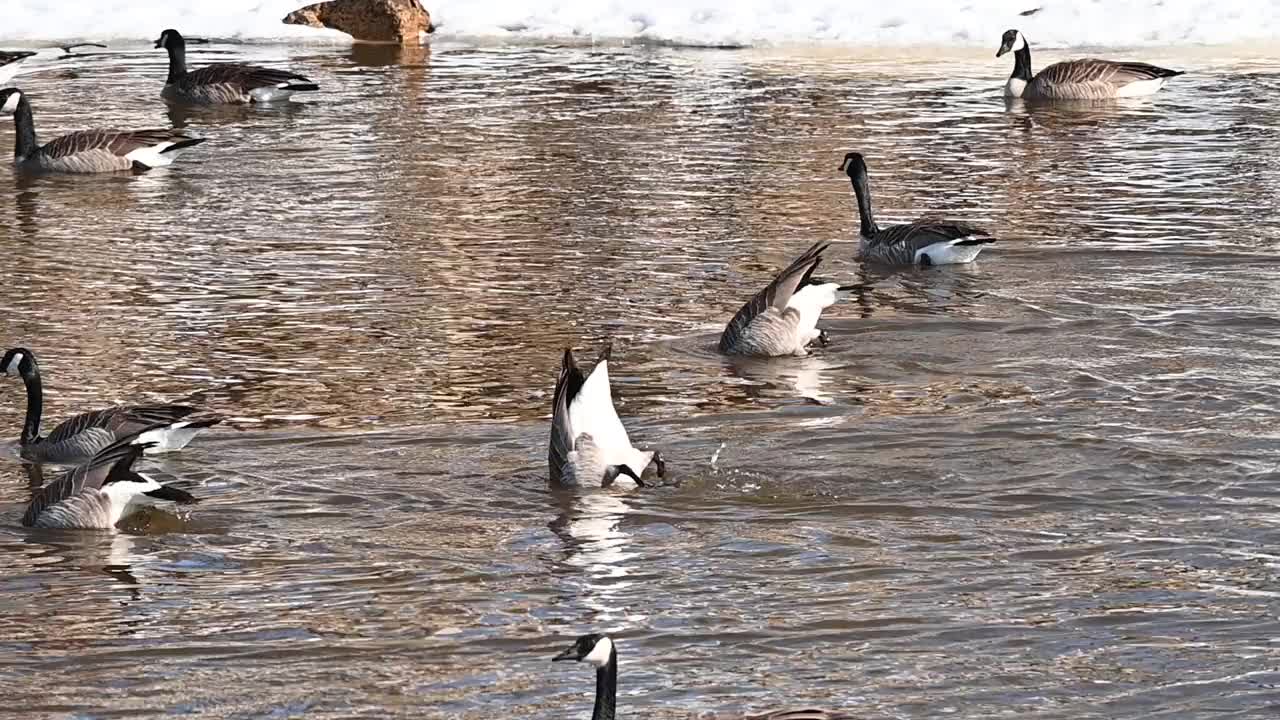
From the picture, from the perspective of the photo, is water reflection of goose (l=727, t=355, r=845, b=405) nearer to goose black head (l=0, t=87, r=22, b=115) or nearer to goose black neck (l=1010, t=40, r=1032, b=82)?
goose black head (l=0, t=87, r=22, b=115)

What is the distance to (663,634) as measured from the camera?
291 inches

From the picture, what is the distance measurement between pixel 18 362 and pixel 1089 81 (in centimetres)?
1485

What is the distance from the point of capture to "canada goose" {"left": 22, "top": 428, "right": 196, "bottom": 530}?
8898mm

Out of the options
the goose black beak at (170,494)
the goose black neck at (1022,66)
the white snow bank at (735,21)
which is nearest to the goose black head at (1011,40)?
the goose black neck at (1022,66)

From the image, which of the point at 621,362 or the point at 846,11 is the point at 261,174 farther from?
the point at 846,11

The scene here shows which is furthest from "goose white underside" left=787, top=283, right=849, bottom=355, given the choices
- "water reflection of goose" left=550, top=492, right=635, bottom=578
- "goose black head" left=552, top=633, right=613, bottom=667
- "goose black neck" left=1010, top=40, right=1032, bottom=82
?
"goose black neck" left=1010, top=40, right=1032, bottom=82

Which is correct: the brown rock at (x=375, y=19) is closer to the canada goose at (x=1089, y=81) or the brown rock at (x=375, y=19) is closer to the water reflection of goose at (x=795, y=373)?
the canada goose at (x=1089, y=81)

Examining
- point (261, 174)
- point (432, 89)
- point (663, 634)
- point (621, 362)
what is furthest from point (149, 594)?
Answer: point (432, 89)

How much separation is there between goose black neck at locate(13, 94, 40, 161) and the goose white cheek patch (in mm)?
14387

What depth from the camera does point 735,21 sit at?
2992 centimetres

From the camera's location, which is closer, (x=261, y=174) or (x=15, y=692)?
(x=15, y=692)

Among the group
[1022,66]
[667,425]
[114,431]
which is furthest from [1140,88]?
[114,431]

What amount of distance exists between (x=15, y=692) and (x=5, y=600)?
→ 41.7 inches

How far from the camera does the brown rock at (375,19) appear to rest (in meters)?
29.7
